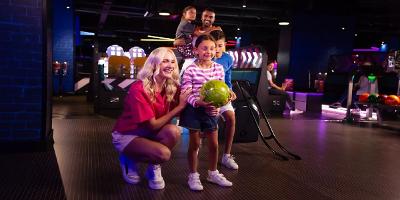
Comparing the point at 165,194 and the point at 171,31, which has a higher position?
the point at 171,31

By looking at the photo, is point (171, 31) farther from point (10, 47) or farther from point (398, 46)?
point (10, 47)

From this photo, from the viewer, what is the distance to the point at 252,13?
1853 cm

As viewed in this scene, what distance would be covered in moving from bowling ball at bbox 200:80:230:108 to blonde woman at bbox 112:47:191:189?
7.2 inches

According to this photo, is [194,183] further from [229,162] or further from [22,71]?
[22,71]

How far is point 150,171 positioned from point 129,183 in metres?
0.21

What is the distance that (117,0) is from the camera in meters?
17.1

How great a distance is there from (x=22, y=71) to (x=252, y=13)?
605 inches

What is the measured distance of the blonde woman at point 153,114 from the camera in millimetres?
3016

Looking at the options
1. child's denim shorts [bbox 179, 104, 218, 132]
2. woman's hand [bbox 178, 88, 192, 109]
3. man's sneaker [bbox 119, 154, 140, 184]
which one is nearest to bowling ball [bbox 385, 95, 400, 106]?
child's denim shorts [bbox 179, 104, 218, 132]

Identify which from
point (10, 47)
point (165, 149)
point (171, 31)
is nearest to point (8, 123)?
point (10, 47)

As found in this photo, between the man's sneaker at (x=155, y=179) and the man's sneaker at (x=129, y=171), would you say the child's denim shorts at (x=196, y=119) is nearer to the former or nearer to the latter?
→ the man's sneaker at (x=155, y=179)

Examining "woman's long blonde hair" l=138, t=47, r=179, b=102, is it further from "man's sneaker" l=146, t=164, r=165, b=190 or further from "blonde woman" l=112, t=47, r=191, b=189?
"man's sneaker" l=146, t=164, r=165, b=190

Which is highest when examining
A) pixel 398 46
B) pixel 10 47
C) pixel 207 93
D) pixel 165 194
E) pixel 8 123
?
pixel 398 46

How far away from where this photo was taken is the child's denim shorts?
10.3 ft
